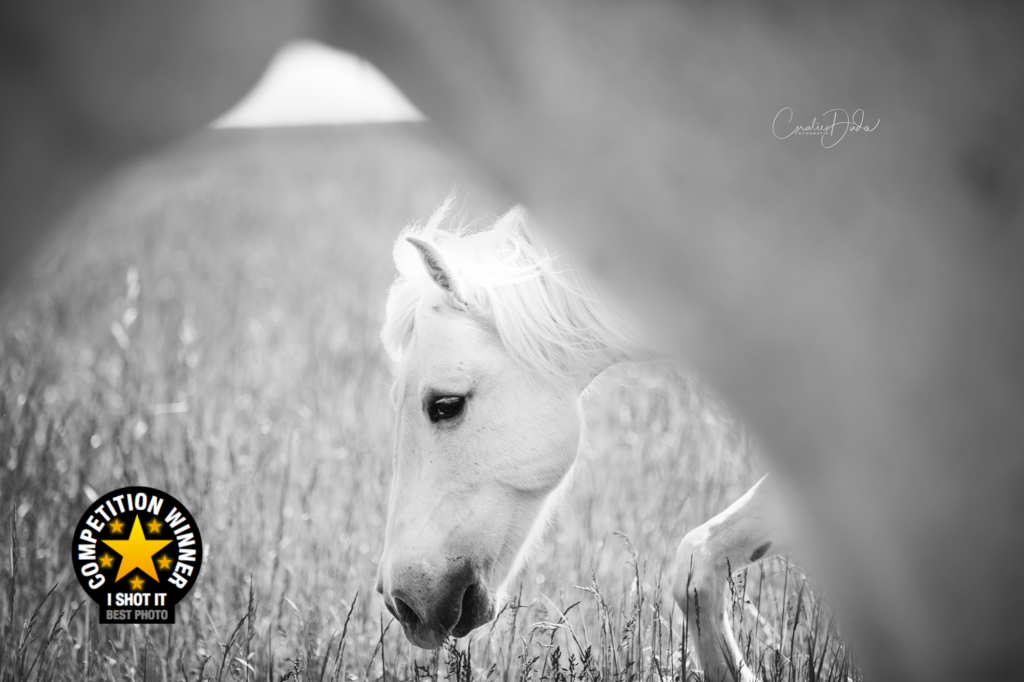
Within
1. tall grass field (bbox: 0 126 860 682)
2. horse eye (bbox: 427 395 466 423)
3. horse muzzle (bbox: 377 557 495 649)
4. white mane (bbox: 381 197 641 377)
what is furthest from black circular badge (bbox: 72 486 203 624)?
white mane (bbox: 381 197 641 377)

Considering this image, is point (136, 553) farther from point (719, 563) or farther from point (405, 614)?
point (719, 563)

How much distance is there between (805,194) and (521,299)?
106cm

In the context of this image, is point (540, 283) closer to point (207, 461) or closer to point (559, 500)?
point (559, 500)

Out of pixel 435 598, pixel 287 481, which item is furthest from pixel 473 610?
pixel 287 481

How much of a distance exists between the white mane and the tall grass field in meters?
0.26

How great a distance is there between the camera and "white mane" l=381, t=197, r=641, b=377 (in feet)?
6.86

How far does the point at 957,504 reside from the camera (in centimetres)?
114

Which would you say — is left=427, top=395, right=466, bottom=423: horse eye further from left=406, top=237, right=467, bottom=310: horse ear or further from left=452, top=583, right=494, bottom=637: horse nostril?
left=452, top=583, right=494, bottom=637: horse nostril

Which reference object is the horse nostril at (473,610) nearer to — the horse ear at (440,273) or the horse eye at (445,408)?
the horse eye at (445,408)

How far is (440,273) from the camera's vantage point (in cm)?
206

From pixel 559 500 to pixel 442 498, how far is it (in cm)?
52

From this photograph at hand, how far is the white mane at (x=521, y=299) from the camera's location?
2.09 meters

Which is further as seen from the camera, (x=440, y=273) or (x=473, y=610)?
(x=440, y=273)

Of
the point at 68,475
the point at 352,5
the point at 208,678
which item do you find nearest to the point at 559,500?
the point at 208,678
